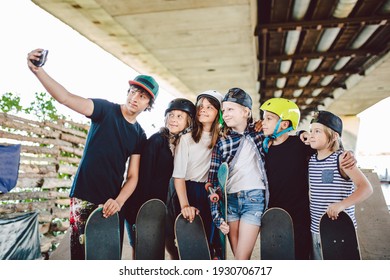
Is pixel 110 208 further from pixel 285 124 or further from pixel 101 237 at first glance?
pixel 285 124

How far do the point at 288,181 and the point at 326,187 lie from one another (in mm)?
205

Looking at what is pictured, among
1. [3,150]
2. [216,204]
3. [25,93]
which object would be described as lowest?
[216,204]

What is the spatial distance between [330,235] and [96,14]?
294 centimetres

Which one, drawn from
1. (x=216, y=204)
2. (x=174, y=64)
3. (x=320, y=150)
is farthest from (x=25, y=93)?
(x=320, y=150)

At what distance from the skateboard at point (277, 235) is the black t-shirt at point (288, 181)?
0.08m

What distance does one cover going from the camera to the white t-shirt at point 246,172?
1724 millimetres

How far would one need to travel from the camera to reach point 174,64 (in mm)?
4930

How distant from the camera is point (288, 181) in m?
1.75

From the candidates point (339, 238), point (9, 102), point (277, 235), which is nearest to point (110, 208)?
point (277, 235)

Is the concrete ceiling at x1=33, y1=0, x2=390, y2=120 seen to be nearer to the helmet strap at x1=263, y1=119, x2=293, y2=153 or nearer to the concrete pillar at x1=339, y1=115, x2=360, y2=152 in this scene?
the helmet strap at x1=263, y1=119, x2=293, y2=153

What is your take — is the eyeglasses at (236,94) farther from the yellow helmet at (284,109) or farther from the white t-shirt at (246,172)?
the white t-shirt at (246,172)

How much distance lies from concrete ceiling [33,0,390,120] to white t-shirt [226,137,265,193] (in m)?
1.77

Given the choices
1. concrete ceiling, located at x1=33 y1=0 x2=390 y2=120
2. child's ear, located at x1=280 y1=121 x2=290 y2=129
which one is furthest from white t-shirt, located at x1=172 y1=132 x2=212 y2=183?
concrete ceiling, located at x1=33 y1=0 x2=390 y2=120
